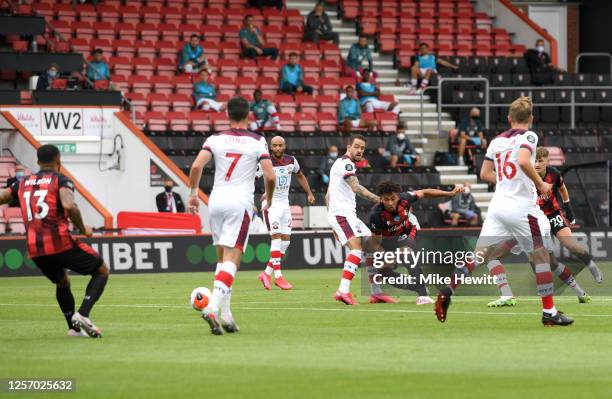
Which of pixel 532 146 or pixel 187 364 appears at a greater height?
pixel 532 146

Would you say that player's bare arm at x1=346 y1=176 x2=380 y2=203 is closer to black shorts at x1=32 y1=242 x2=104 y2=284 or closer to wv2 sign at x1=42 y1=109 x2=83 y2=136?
black shorts at x1=32 y1=242 x2=104 y2=284

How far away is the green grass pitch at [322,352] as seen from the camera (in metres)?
9.47

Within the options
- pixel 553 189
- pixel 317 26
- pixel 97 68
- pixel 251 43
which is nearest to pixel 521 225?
pixel 553 189

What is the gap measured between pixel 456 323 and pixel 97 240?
49.6 feet

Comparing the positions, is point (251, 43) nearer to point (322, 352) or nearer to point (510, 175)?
point (510, 175)

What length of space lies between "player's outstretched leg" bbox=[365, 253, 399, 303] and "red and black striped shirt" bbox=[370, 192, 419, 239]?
1.29ft

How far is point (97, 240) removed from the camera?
28.4 meters

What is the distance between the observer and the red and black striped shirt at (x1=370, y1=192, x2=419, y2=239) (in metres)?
17.8

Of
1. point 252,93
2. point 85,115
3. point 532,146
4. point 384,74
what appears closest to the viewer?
point 532,146

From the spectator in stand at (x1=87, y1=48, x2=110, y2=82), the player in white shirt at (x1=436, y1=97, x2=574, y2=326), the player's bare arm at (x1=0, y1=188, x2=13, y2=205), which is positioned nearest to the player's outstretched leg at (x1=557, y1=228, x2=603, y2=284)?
the player in white shirt at (x1=436, y1=97, x2=574, y2=326)

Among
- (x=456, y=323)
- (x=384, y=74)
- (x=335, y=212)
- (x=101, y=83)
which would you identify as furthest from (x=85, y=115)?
(x=456, y=323)

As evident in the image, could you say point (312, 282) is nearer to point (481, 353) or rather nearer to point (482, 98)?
point (481, 353)

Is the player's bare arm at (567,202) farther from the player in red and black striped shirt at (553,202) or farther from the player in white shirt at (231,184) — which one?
the player in white shirt at (231,184)

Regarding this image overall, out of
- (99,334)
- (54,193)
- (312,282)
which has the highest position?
(54,193)
